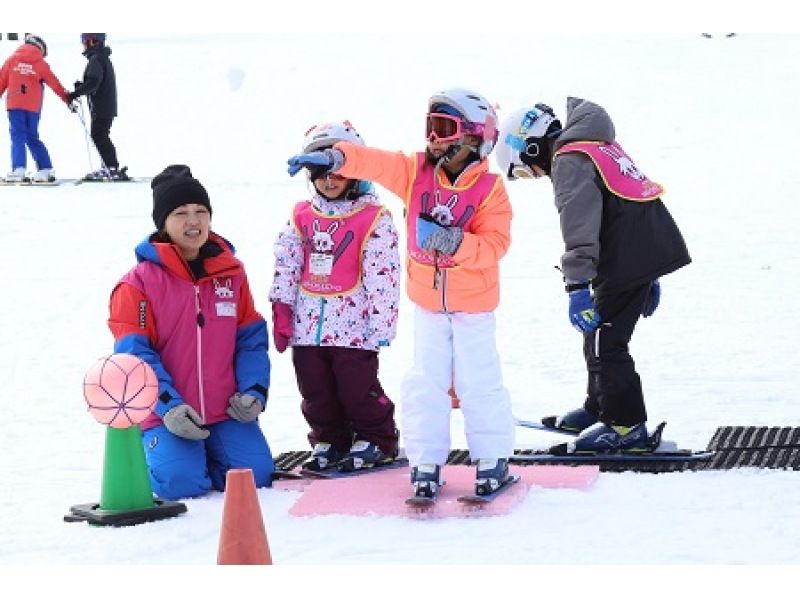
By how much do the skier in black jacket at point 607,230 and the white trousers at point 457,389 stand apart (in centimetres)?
80

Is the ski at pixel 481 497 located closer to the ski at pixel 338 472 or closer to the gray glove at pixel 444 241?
the ski at pixel 338 472

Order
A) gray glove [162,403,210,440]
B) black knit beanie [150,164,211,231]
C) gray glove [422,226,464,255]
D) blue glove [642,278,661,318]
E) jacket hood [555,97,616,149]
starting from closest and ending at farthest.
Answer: gray glove [422,226,464,255] < gray glove [162,403,210,440] < black knit beanie [150,164,211,231] < jacket hood [555,97,616,149] < blue glove [642,278,661,318]

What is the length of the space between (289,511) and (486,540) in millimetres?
920

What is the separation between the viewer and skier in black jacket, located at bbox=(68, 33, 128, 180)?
17875mm

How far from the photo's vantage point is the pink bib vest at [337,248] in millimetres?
7039

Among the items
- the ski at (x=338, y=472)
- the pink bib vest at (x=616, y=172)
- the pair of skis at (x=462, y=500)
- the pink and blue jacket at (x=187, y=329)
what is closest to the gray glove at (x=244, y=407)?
the pink and blue jacket at (x=187, y=329)

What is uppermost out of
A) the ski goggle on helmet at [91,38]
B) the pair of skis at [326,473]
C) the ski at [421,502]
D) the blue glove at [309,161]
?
the ski goggle on helmet at [91,38]

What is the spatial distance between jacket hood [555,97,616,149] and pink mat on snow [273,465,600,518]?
1.48 m

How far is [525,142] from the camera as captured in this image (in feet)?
24.1

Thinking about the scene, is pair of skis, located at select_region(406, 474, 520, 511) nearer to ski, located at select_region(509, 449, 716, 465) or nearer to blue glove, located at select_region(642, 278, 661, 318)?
ski, located at select_region(509, 449, 716, 465)

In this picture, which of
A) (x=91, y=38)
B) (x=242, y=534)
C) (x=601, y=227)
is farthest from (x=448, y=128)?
(x=91, y=38)

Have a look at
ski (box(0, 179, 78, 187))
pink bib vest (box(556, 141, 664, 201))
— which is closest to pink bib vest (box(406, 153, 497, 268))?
pink bib vest (box(556, 141, 664, 201))

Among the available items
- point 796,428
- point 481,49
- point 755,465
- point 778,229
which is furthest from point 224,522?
point 481,49

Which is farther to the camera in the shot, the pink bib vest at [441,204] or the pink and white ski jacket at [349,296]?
the pink and white ski jacket at [349,296]
